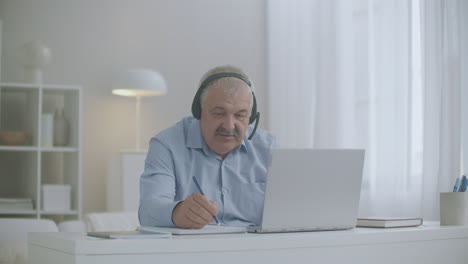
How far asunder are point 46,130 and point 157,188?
9.13 ft

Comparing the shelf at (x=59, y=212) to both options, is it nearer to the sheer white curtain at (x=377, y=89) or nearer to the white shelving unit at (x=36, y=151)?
the white shelving unit at (x=36, y=151)

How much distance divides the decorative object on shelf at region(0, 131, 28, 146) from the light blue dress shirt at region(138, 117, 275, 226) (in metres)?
2.61

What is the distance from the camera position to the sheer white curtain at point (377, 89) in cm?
343

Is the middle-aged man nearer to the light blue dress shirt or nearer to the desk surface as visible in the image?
the light blue dress shirt

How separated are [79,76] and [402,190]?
2630 millimetres

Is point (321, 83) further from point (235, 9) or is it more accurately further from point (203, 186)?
point (203, 186)

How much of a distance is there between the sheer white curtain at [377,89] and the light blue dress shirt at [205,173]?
1667 mm

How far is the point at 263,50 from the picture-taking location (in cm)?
537

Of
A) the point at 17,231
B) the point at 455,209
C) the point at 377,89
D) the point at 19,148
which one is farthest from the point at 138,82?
the point at 455,209

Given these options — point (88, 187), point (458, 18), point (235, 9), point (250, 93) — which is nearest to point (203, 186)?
point (250, 93)

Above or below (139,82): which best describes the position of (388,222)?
below

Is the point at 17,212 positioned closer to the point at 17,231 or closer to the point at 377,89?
the point at 17,231

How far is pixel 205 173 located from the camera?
2.02 m

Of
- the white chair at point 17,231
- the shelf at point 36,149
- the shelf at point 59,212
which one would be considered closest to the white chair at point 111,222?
the white chair at point 17,231
